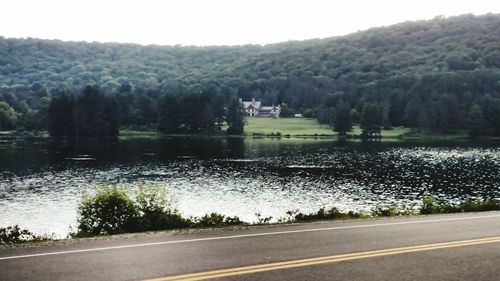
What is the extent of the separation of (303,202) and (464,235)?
37.5 m

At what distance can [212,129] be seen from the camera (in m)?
182

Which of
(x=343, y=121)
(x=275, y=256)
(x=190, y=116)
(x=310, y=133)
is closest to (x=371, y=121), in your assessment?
(x=343, y=121)

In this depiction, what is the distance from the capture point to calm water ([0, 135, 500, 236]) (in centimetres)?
5122

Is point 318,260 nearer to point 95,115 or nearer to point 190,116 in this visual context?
point 95,115

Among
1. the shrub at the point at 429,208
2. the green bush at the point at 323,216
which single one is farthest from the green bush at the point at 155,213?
the shrub at the point at 429,208

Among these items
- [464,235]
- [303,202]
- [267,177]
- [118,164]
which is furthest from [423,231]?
[118,164]

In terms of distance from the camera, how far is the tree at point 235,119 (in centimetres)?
17812

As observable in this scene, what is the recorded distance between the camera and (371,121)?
589 feet

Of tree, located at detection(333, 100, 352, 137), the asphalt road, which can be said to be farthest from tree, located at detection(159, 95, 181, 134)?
the asphalt road

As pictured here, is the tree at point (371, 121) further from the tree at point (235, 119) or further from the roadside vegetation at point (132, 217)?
the roadside vegetation at point (132, 217)

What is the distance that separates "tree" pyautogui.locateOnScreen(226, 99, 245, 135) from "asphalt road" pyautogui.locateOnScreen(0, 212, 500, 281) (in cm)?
16021

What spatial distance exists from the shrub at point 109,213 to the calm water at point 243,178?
354 inches

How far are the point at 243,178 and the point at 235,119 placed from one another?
10725 cm

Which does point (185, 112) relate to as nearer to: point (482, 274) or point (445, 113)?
point (445, 113)
